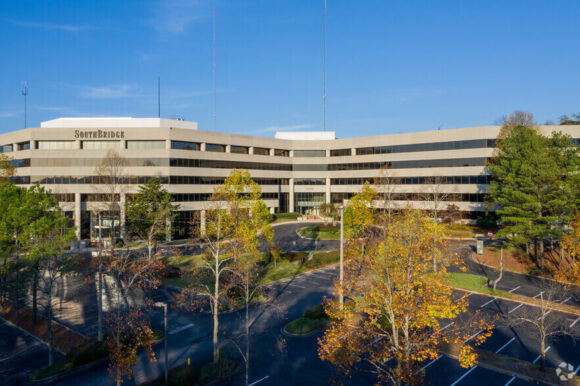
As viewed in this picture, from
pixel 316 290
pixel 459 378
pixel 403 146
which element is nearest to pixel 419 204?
pixel 403 146

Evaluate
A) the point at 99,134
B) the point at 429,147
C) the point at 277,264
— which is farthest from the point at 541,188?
the point at 99,134

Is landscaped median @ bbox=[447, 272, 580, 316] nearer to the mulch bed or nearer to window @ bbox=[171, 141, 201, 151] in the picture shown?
the mulch bed

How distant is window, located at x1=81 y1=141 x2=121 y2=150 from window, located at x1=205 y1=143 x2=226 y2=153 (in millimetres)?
16134

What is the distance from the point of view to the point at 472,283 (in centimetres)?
3769

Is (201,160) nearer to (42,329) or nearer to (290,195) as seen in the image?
(290,195)

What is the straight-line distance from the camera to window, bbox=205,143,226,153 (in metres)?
74.4

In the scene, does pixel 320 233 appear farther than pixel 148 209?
Yes

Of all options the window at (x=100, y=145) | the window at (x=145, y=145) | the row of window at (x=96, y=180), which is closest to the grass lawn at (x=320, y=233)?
the row of window at (x=96, y=180)

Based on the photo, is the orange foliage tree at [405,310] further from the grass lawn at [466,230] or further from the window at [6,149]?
the window at [6,149]

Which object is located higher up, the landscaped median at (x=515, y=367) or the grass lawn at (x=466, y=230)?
the grass lawn at (x=466, y=230)

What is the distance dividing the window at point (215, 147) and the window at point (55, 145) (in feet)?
78.4

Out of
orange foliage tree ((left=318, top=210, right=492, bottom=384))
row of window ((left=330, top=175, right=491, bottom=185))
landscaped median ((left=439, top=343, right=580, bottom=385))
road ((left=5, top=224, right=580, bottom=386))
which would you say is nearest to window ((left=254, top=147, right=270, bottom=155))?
row of window ((left=330, top=175, right=491, bottom=185))

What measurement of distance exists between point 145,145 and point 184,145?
22.6 ft

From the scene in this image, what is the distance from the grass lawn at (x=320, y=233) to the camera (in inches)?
2613
